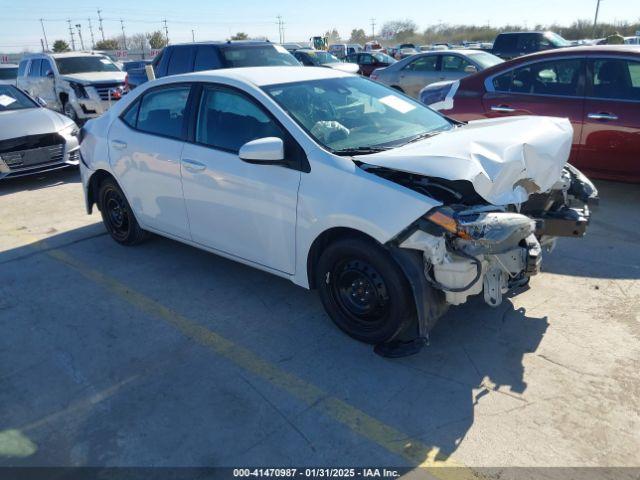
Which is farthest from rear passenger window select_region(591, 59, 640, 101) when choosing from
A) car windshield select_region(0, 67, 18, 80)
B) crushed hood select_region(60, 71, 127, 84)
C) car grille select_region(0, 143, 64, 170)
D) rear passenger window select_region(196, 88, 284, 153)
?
car windshield select_region(0, 67, 18, 80)

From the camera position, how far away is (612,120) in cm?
580

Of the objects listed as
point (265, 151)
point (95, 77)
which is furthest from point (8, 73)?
point (265, 151)

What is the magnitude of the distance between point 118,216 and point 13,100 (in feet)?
16.7

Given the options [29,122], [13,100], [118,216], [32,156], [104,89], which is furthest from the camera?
[104,89]

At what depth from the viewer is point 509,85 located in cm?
668

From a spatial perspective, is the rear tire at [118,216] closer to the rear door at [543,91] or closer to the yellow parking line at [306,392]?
the yellow parking line at [306,392]

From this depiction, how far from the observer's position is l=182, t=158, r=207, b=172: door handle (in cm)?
417

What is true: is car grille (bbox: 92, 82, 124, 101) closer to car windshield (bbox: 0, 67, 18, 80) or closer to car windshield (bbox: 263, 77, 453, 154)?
car windshield (bbox: 0, 67, 18, 80)

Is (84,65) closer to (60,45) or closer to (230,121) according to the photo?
(230,121)

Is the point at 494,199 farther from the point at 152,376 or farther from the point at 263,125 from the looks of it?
the point at 152,376

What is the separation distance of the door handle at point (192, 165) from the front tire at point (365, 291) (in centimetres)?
128

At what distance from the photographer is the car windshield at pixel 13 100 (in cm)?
887

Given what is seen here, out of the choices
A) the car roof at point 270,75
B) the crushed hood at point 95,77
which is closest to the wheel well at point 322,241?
the car roof at point 270,75

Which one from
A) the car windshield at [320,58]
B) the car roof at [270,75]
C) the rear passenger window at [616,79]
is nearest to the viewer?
the car roof at [270,75]
